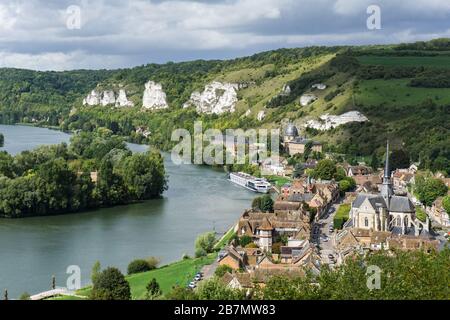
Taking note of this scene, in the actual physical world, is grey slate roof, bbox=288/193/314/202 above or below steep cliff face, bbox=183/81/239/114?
below

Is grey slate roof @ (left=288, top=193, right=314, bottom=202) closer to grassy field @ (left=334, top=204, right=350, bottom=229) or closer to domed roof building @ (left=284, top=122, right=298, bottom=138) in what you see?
grassy field @ (left=334, top=204, right=350, bottom=229)

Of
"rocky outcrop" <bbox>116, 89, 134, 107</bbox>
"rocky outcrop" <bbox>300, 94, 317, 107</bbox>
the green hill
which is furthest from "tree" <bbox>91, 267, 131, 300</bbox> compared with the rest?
"rocky outcrop" <bbox>116, 89, 134, 107</bbox>

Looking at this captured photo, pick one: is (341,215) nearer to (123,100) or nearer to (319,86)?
(319,86)

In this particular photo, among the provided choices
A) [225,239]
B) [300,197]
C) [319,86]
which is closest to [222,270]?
[225,239]

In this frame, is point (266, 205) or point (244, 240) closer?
point (244, 240)

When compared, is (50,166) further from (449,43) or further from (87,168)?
(449,43)
